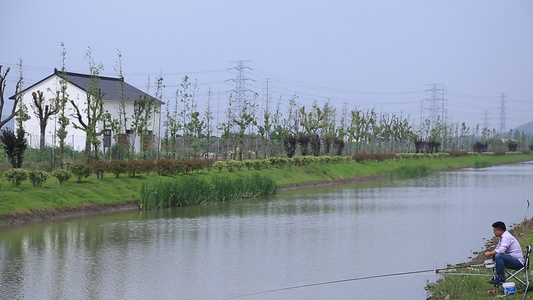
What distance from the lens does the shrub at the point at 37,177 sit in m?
22.6

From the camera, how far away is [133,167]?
27922 mm

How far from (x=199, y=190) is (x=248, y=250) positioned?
37.5 feet

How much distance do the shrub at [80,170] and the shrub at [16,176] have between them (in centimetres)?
274

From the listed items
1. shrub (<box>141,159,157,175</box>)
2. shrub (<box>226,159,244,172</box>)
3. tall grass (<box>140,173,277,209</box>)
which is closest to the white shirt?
tall grass (<box>140,173,277,209</box>)

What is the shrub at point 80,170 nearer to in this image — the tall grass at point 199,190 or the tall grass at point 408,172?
the tall grass at point 199,190

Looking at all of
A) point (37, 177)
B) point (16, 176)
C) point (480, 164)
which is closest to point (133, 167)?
point (37, 177)

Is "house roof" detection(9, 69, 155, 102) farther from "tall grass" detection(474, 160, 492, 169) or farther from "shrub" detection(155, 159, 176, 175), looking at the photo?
"tall grass" detection(474, 160, 492, 169)

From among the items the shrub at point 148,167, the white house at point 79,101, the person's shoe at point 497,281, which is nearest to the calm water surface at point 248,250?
the person's shoe at point 497,281

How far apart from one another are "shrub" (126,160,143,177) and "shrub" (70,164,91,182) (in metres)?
2.42

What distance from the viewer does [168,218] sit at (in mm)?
22688

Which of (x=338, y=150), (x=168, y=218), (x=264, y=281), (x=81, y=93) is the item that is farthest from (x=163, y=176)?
(x=338, y=150)

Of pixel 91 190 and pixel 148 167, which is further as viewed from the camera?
pixel 148 167

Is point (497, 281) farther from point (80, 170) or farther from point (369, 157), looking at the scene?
point (369, 157)

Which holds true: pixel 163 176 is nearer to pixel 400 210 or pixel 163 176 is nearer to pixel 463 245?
pixel 400 210
